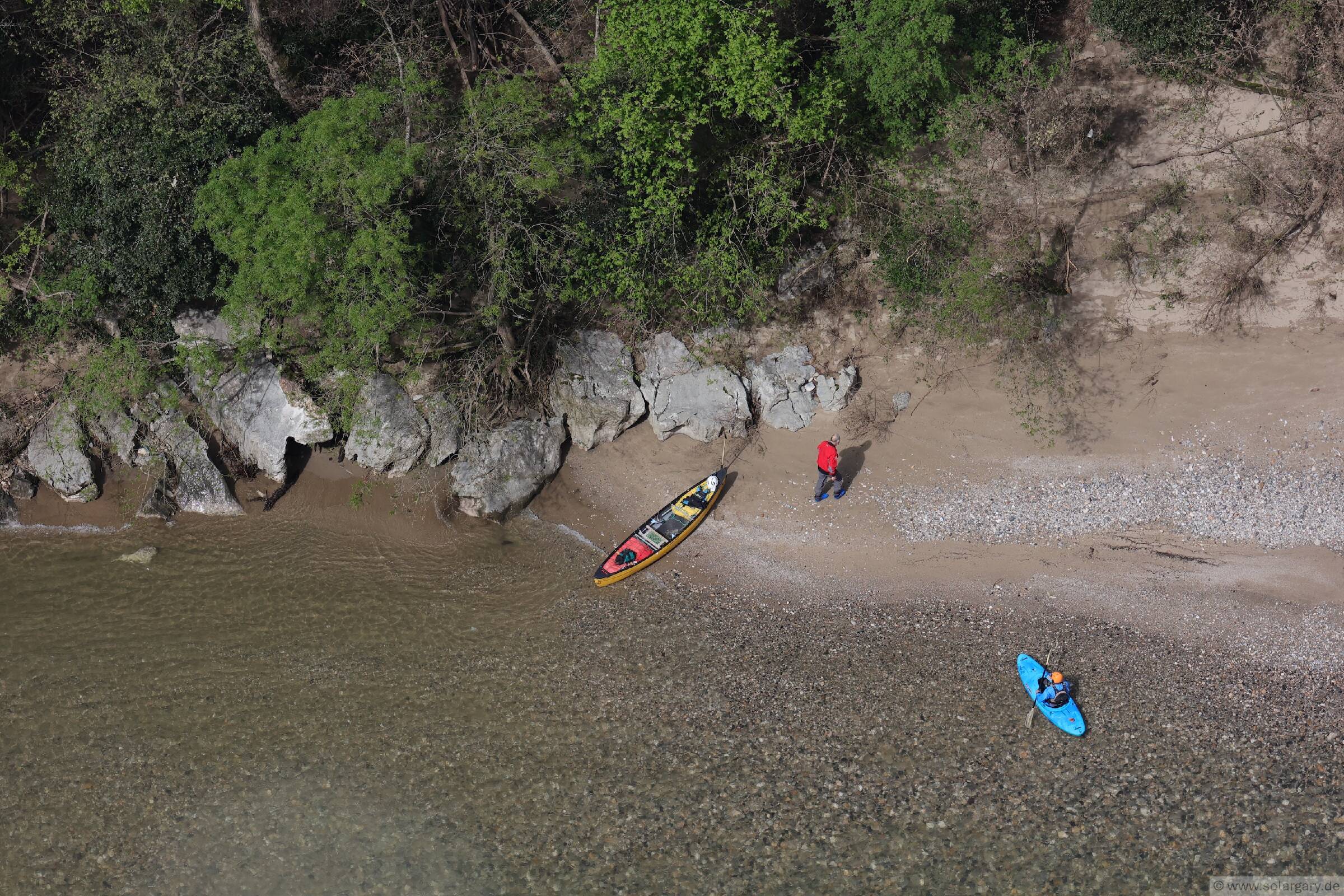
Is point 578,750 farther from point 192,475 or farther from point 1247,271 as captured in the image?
point 1247,271

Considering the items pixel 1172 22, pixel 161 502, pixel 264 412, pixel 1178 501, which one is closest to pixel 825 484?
pixel 1178 501

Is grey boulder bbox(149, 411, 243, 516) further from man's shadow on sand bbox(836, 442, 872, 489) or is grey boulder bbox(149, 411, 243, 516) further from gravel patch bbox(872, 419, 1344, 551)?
gravel patch bbox(872, 419, 1344, 551)

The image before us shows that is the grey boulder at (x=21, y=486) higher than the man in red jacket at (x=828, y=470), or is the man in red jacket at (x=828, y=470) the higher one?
the grey boulder at (x=21, y=486)

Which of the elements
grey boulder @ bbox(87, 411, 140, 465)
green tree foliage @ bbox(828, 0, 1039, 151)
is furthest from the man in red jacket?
grey boulder @ bbox(87, 411, 140, 465)

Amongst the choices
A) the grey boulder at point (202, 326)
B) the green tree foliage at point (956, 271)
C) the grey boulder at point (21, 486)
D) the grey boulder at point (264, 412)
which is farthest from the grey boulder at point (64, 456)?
the green tree foliage at point (956, 271)

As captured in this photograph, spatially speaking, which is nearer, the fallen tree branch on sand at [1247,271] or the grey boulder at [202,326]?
the fallen tree branch on sand at [1247,271]

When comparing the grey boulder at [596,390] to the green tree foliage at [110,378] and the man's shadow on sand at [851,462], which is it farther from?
the green tree foliage at [110,378]

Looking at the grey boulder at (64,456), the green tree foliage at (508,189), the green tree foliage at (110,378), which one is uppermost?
the green tree foliage at (508,189)
